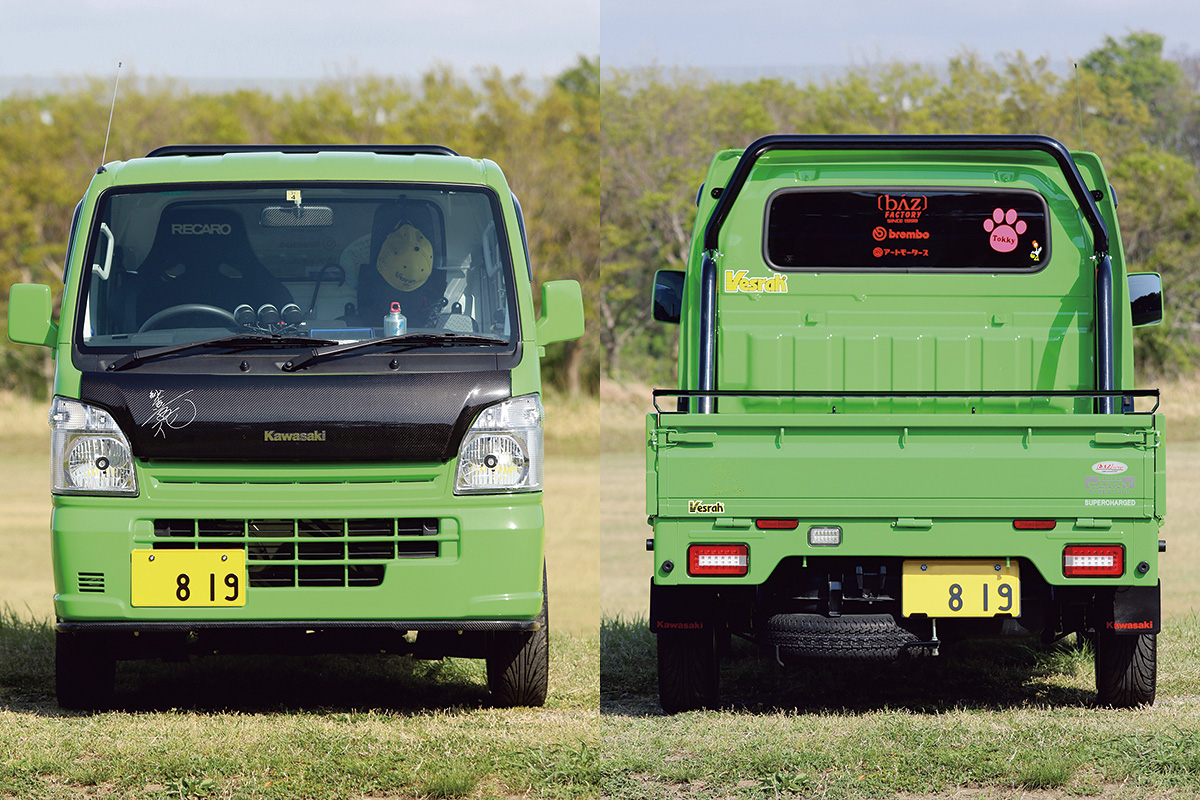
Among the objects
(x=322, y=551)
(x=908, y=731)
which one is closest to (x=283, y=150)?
(x=322, y=551)

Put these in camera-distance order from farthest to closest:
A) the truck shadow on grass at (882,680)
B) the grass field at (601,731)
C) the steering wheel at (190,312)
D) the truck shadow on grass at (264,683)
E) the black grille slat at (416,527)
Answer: the truck shadow on grass at (882,680)
the truck shadow on grass at (264,683)
the steering wheel at (190,312)
the black grille slat at (416,527)
the grass field at (601,731)

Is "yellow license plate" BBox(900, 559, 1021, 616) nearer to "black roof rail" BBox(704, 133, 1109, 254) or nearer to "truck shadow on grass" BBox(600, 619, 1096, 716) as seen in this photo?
"truck shadow on grass" BBox(600, 619, 1096, 716)

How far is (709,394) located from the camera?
6.41m

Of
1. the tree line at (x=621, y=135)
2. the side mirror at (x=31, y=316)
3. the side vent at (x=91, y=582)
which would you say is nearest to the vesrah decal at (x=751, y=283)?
the side mirror at (x=31, y=316)

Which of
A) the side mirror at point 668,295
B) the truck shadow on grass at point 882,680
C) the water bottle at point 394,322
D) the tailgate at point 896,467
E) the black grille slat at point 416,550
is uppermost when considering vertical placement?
the side mirror at point 668,295

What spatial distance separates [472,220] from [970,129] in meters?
32.2

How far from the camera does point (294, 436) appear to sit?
5973 mm

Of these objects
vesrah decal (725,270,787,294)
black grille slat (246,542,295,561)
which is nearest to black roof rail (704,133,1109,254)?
vesrah decal (725,270,787,294)

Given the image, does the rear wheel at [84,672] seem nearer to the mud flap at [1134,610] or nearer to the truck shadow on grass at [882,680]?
the truck shadow on grass at [882,680]

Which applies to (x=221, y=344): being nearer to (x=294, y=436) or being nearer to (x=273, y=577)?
(x=294, y=436)

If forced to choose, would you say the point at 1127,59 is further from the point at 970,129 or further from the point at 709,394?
the point at 709,394

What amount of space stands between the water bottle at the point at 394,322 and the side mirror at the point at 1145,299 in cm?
443

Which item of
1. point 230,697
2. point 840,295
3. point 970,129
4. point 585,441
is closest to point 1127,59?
point 970,129

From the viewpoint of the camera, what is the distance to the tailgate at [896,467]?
6.06m
